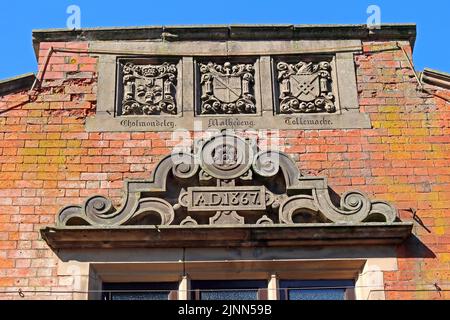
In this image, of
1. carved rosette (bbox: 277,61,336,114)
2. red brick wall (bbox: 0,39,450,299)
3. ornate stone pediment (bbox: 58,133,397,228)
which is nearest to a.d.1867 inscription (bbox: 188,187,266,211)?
ornate stone pediment (bbox: 58,133,397,228)

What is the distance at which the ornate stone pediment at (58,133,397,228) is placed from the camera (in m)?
9.17

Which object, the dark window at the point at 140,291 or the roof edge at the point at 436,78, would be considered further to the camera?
the roof edge at the point at 436,78

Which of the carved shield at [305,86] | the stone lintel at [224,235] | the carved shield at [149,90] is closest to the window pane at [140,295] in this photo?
the stone lintel at [224,235]

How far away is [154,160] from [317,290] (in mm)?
2026

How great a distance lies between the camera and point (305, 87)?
1023cm

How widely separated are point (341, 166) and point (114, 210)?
2219mm

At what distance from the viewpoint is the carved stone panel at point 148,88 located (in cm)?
1008

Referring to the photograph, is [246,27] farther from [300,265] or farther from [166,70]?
[300,265]

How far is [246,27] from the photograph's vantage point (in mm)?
10531

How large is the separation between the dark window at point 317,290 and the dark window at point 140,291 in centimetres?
101

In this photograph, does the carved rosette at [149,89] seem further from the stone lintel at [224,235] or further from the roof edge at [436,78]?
the roof edge at [436,78]

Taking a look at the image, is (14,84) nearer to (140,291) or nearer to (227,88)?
(227,88)

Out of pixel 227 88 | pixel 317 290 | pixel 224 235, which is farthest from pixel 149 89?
pixel 317 290
